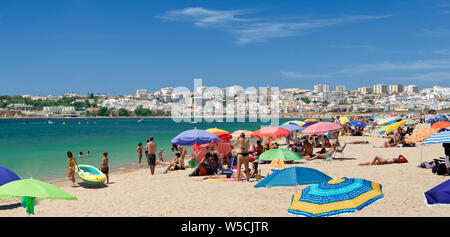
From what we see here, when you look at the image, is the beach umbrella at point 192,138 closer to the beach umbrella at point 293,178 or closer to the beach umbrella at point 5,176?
the beach umbrella at point 5,176

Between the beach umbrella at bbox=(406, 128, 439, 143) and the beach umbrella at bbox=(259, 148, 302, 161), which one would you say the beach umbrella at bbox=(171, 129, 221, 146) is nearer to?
the beach umbrella at bbox=(259, 148, 302, 161)

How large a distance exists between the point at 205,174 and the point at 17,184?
674cm

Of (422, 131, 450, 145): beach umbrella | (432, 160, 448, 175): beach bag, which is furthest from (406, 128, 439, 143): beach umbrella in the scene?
(422, 131, 450, 145): beach umbrella

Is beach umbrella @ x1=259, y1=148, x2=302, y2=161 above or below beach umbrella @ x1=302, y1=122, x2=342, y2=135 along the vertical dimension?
below

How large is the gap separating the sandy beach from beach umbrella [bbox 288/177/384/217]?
1869mm

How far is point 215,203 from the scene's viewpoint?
8219 mm

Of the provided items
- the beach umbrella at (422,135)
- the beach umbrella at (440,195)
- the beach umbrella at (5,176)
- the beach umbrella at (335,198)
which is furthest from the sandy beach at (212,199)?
the beach umbrella at (440,195)

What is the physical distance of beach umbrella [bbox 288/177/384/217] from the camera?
184 inches

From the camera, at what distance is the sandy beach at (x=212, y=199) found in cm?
727

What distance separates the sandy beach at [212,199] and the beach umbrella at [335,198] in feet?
6.13

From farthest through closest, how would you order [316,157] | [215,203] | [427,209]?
1. [316,157]
2. [215,203]
3. [427,209]

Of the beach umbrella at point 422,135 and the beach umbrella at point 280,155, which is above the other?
the beach umbrella at point 422,135
